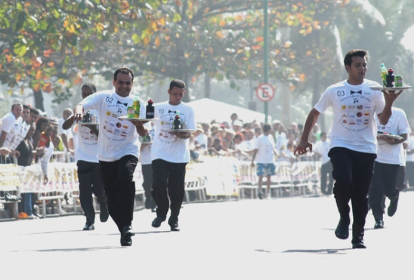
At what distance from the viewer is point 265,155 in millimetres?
25109

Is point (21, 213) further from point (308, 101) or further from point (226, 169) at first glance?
point (308, 101)

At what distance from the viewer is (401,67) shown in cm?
5034

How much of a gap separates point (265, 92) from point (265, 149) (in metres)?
5.72

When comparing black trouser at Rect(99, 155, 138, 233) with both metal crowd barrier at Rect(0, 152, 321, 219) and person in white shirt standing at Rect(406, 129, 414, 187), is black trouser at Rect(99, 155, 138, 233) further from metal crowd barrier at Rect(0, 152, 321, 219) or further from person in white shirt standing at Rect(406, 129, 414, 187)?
person in white shirt standing at Rect(406, 129, 414, 187)

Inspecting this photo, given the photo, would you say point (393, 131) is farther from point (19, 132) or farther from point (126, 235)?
point (19, 132)

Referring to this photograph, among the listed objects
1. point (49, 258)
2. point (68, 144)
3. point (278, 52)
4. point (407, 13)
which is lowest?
point (49, 258)

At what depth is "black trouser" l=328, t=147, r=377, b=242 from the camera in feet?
33.2

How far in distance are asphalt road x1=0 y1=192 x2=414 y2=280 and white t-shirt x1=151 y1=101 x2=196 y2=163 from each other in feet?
3.17

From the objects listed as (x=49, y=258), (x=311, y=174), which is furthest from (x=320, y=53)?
(x=49, y=258)

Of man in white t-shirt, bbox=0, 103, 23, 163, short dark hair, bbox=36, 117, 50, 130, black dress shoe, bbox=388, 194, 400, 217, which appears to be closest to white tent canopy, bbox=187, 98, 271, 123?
short dark hair, bbox=36, 117, 50, 130

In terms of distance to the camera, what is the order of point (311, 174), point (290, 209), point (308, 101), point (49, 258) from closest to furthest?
point (49, 258)
point (290, 209)
point (311, 174)
point (308, 101)

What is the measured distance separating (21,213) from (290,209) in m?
5.00

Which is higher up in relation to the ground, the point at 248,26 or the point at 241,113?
the point at 248,26

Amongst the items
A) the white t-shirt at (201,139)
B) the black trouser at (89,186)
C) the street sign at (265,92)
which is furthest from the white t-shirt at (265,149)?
the black trouser at (89,186)
